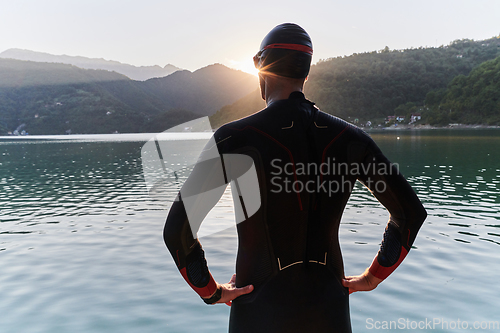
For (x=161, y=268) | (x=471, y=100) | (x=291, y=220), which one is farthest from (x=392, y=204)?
(x=471, y=100)

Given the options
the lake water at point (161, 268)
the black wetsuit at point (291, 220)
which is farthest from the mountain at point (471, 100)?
the black wetsuit at point (291, 220)

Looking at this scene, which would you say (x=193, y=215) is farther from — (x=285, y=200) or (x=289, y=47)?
(x=289, y=47)

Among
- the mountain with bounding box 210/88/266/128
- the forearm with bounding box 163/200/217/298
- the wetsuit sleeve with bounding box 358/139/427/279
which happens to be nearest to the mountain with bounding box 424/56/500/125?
the mountain with bounding box 210/88/266/128

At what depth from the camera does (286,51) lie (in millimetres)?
1683

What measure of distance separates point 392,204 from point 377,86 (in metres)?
193

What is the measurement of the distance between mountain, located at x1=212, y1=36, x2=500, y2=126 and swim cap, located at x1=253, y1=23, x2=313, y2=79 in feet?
536

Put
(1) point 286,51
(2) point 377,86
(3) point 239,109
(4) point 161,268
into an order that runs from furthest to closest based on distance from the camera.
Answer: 1. (2) point 377,86
2. (3) point 239,109
3. (4) point 161,268
4. (1) point 286,51

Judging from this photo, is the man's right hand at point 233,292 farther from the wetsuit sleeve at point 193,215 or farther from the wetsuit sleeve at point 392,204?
the wetsuit sleeve at point 392,204

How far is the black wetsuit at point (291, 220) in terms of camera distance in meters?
1.59

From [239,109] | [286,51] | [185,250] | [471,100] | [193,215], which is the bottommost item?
[185,250]

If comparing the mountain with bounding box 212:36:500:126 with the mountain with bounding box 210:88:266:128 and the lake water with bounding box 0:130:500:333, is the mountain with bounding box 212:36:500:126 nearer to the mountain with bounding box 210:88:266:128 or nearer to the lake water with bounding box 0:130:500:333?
the mountain with bounding box 210:88:266:128

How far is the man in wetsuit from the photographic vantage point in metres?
1.58

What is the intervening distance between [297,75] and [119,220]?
13565 millimetres

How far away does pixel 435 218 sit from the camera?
44.1 feet
